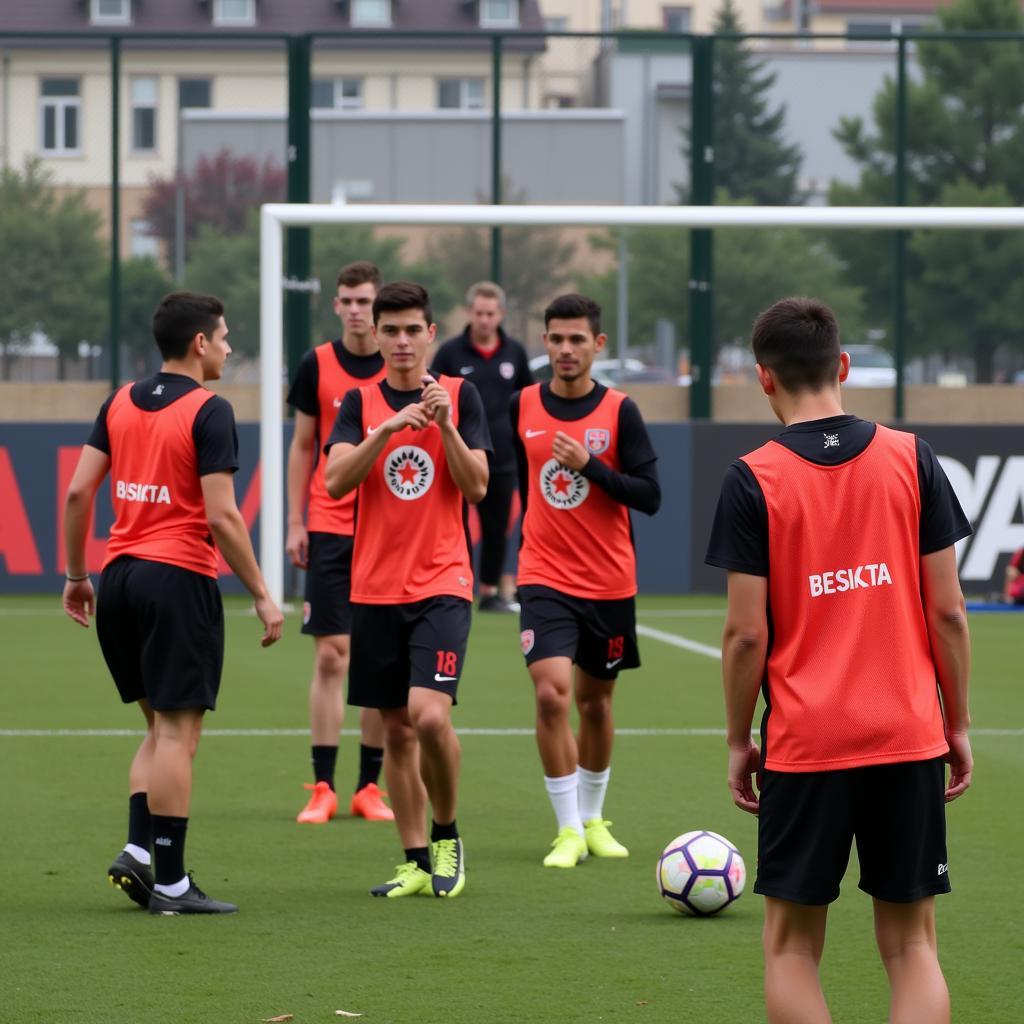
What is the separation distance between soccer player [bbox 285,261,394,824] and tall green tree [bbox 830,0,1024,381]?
10.2 metres

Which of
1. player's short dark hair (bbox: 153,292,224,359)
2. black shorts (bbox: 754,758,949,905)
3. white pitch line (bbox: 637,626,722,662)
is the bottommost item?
white pitch line (bbox: 637,626,722,662)

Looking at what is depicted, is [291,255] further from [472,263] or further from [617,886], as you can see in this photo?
[617,886]

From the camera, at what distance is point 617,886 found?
660cm

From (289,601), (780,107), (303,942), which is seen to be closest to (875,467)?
(303,942)

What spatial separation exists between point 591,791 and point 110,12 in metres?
16.0

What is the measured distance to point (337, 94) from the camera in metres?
17.3

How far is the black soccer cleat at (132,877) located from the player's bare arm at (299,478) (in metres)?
2.29

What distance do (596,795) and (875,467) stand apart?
11.5ft

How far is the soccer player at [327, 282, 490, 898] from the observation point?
20.9 ft

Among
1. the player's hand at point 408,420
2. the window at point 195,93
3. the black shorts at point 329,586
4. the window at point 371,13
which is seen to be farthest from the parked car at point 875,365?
the player's hand at point 408,420

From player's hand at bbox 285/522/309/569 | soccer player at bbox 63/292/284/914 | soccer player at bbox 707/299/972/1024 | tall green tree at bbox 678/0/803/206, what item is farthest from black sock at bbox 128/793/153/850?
tall green tree at bbox 678/0/803/206

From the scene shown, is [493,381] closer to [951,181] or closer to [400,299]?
[951,181]

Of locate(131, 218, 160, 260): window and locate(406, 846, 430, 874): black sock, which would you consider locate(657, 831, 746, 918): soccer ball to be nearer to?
locate(406, 846, 430, 874): black sock

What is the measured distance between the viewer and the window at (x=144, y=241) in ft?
56.7
